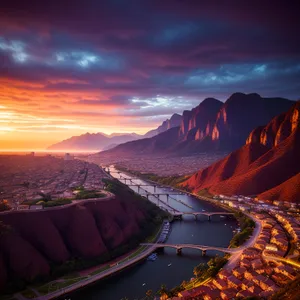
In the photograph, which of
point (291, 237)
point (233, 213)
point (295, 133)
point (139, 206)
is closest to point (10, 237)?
point (139, 206)

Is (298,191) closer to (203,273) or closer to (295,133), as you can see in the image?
(295,133)

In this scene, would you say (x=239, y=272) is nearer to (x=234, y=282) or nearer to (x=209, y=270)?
(x=234, y=282)

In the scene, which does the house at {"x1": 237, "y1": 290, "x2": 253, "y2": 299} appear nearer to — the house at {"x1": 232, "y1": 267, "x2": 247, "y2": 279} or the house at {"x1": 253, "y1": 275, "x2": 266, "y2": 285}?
the house at {"x1": 253, "y1": 275, "x2": 266, "y2": 285}

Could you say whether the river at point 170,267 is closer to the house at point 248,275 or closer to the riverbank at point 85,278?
the riverbank at point 85,278

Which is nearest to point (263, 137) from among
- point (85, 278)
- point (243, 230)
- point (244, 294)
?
point (243, 230)

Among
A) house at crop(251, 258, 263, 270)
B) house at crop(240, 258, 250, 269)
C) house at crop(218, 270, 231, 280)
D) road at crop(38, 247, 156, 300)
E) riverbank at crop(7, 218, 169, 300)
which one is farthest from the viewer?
house at crop(240, 258, 250, 269)

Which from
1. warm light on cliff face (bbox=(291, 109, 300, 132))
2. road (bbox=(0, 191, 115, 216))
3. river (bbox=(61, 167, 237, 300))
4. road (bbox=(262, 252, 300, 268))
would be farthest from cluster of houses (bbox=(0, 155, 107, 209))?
warm light on cliff face (bbox=(291, 109, 300, 132))
